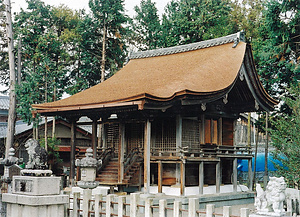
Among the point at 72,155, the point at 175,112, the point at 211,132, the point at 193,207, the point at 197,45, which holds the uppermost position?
the point at 197,45

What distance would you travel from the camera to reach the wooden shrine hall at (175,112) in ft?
54.1

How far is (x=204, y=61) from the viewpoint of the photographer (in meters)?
19.9

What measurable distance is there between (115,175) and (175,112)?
12.0 feet

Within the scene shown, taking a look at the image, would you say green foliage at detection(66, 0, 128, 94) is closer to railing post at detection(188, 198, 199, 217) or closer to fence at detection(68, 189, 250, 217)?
fence at detection(68, 189, 250, 217)

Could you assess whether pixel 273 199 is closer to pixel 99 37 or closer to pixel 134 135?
pixel 134 135

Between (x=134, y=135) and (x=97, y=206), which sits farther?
(x=134, y=135)

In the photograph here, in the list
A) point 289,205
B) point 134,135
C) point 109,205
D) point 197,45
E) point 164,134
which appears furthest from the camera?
point 197,45

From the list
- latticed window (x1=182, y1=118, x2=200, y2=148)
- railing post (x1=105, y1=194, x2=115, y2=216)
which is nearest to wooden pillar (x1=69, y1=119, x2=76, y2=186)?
latticed window (x1=182, y1=118, x2=200, y2=148)

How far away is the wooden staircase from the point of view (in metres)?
17.4

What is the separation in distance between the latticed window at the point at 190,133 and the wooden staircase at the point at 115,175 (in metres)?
2.28

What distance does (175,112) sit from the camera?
1791cm

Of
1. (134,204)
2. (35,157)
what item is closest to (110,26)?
(35,157)

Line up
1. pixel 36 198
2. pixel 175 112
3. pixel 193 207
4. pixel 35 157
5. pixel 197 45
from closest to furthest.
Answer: pixel 193 207, pixel 36 198, pixel 35 157, pixel 175 112, pixel 197 45

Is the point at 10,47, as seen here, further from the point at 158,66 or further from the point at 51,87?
the point at 158,66
